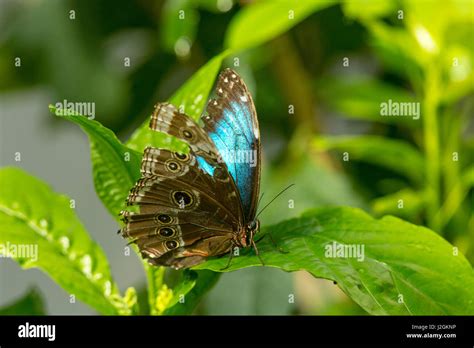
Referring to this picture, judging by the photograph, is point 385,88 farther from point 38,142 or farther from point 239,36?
point 38,142

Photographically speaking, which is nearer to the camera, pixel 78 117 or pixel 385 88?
pixel 78 117

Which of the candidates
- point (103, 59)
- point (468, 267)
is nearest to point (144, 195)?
point (468, 267)

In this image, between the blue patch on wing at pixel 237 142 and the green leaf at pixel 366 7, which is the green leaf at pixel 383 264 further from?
the green leaf at pixel 366 7

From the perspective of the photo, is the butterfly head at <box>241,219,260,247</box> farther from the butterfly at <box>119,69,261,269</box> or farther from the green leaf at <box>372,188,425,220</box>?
the green leaf at <box>372,188,425,220</box>

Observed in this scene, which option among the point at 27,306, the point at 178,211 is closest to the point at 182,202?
the point at 178,211
